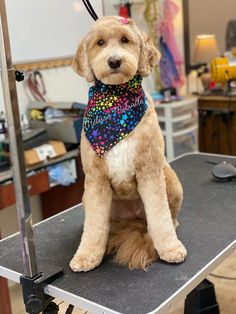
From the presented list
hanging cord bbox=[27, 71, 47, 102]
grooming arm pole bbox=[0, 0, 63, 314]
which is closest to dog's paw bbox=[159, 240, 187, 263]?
grooming arm pole bbox=[0, 0, 63, 314]

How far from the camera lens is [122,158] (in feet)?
3.39

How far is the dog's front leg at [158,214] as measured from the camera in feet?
3.46

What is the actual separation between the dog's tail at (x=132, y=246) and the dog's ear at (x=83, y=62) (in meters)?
0.39

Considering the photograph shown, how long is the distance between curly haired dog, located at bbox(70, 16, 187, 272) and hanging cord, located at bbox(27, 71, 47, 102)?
1.35 metres

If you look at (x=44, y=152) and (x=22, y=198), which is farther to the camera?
(x=44, y=152)

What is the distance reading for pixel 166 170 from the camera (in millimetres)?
1175

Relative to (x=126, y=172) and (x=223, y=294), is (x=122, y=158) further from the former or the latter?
(x=223, y=294)

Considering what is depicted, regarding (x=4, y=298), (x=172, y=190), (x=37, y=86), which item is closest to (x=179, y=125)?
(x=37, y=86)

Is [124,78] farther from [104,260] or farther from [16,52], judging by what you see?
[16,52]

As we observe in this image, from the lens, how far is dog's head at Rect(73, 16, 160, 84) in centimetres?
98

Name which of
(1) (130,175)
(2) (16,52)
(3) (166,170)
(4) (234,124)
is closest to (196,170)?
(3) (166,170)

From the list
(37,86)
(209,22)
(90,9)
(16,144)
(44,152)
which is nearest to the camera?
(16,144)

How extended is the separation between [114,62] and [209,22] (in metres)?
2.95

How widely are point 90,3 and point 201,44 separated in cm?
235
